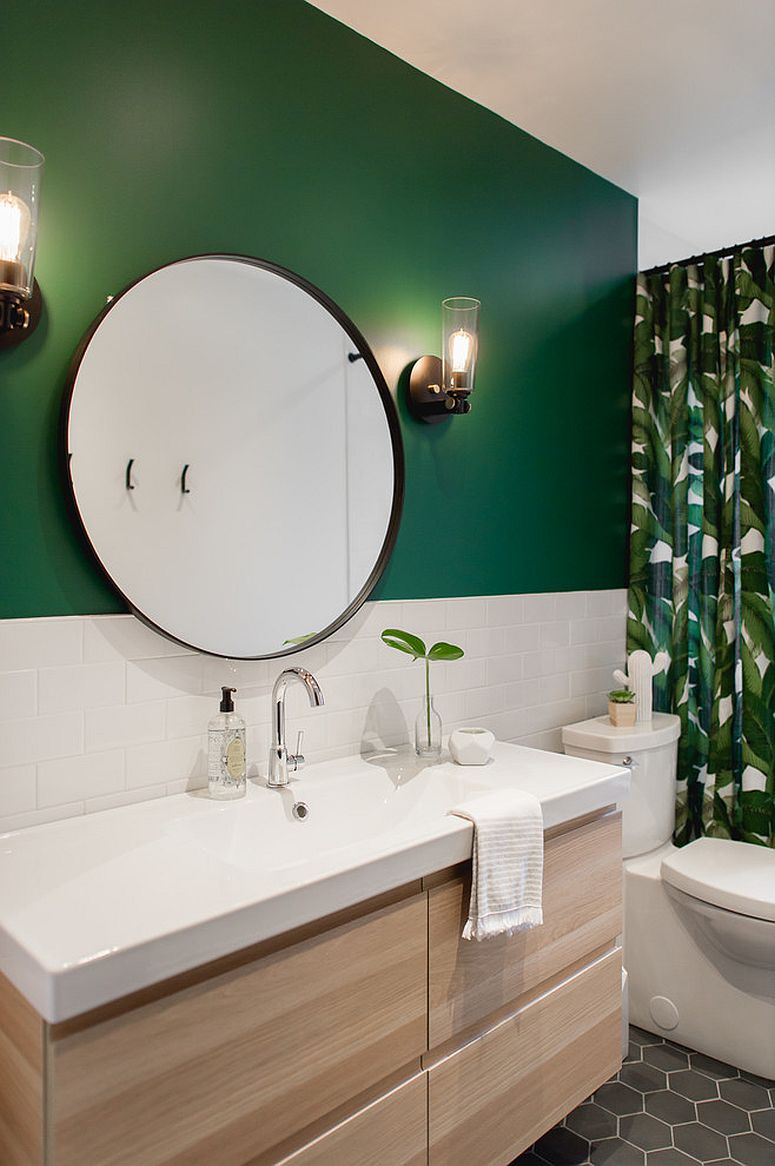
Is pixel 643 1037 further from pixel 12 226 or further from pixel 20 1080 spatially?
pixel 12 226

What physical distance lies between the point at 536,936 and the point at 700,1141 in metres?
0.79

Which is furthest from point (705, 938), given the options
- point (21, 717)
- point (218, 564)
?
point (21, 717)

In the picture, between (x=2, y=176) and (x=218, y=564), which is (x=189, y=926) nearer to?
(x=218, y=564)

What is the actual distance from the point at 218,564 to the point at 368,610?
457mm

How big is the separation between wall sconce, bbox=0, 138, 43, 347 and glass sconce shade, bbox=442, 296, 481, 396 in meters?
1.04

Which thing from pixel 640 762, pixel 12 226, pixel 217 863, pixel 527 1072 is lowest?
pixel 527 1072

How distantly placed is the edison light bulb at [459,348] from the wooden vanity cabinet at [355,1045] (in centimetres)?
113

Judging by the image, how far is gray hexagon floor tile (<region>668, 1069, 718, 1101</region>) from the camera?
220 cm

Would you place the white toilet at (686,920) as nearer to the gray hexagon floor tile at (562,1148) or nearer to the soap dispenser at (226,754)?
the gray hexagon floor tile at (562,1148)


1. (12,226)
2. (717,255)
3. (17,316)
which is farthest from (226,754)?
(717,255)

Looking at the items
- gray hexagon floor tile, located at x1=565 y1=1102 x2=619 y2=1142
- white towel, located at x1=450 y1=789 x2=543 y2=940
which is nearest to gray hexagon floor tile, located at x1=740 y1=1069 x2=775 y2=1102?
gray hexagon floor tile, located at x1=565 y1=1102 x2=619 y2=1142

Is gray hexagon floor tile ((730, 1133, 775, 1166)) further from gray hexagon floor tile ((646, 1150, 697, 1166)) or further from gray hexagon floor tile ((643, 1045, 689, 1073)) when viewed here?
gray hexagon floor tile ((643, 1045, 689, 1073))

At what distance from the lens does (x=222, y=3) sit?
182cm

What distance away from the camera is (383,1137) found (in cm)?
144
